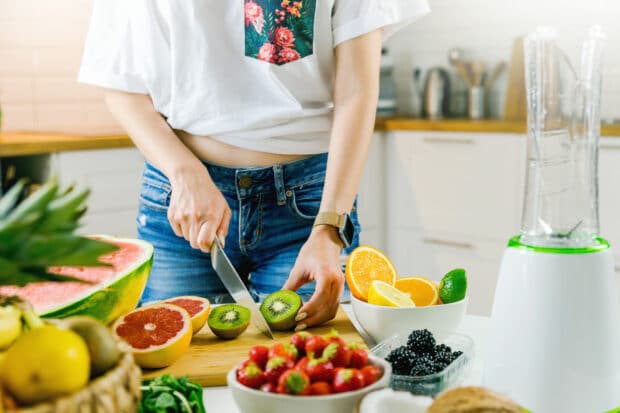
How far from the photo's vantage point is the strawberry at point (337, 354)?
0.85 m

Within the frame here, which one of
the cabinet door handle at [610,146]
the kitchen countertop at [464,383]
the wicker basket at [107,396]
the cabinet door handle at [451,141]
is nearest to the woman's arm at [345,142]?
the kitchen countertop at [464,383]

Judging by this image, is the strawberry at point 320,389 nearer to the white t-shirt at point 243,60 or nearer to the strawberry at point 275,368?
the strawberry at point 275,368

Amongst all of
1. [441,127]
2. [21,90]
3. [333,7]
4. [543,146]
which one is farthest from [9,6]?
[543,146]

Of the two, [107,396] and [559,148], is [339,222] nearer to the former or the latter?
[559,148]

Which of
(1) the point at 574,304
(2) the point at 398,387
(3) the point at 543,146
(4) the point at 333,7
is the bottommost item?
(2) the point at 398,387

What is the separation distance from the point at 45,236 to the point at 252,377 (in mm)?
274

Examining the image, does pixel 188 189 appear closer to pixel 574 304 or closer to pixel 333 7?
pixel 333 7

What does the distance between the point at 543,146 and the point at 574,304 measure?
21 centimetres

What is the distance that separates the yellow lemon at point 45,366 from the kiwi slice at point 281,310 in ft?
1.80

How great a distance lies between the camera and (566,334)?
874 mm

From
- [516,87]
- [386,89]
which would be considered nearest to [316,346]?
[516,87]

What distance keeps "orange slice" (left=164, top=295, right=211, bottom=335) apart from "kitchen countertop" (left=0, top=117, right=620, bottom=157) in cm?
168

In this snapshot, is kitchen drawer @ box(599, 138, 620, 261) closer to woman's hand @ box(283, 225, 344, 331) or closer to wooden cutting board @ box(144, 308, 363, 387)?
woman's hand @ box(283, 225, 344, 331)

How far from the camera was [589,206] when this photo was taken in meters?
0.96
